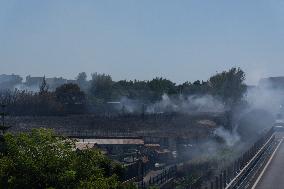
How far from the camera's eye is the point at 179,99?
124 m

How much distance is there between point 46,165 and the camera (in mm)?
13133

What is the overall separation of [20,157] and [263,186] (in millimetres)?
14599

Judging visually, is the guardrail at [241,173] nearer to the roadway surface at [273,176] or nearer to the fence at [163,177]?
the roadway surface at [273,176]

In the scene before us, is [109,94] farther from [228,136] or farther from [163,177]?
[163,177]

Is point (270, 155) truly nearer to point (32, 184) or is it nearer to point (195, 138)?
point (195, 138)

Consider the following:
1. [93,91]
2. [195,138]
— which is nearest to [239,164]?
[195,138]

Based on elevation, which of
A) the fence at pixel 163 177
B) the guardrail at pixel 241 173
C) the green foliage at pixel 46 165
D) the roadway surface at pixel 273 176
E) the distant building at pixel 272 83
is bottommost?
the fence at pixel 163 177

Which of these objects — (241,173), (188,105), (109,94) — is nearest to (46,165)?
(241,173)

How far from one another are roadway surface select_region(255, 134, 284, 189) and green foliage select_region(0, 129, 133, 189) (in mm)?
12625

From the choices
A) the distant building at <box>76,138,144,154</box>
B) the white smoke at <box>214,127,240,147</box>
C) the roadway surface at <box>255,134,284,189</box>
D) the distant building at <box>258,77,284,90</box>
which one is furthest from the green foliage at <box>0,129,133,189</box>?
the distant building at <box>258,77,284,90</box>

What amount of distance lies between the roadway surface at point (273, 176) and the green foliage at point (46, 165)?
41.4 ft

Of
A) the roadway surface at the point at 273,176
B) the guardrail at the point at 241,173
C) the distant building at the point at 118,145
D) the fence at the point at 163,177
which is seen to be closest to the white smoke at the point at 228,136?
the distant building at the point at 118,145

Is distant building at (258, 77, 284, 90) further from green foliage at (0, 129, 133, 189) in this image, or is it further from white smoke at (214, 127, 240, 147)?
green foliage at (0, 129, 133, 189)

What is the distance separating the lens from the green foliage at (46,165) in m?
13.0
